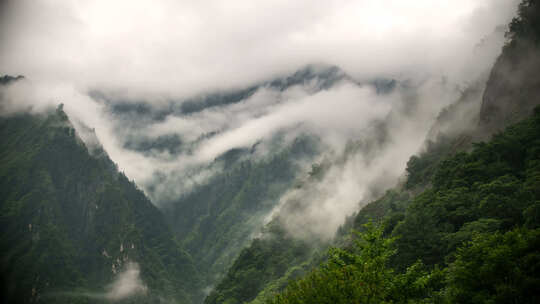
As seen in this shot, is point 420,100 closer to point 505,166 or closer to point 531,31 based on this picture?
point 531,31

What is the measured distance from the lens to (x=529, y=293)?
29625 millimetres

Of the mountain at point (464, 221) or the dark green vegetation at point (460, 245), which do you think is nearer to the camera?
the dark green vegetation at point (460, 245)

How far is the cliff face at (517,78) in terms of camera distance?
91.0 meters

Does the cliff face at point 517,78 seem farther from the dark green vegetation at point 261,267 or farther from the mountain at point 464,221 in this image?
the dark green vegetation at point 261,267

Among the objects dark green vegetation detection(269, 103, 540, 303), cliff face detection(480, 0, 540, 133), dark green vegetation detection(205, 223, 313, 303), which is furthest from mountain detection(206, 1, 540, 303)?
dark green vegetation detection(205, 223, 313, 303)

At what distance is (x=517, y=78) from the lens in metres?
96.3

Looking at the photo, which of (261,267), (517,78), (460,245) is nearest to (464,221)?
(460,245)

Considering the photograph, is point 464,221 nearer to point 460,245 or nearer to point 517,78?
point 460,245

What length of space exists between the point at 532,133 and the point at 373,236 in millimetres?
56469

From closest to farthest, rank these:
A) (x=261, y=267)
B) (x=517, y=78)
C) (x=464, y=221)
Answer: (x=464, y=221) < (x=517, y=78) < (x=261, y=267)

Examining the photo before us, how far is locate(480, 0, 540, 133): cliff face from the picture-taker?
9100 cm

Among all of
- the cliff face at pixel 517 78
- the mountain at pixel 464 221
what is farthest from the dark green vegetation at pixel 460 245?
the cliff face at pixel 517 78

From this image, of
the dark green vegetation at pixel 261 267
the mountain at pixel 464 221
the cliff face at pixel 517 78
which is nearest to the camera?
the mountain at pixel 464 221

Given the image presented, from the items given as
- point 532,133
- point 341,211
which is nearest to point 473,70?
point 341,211
